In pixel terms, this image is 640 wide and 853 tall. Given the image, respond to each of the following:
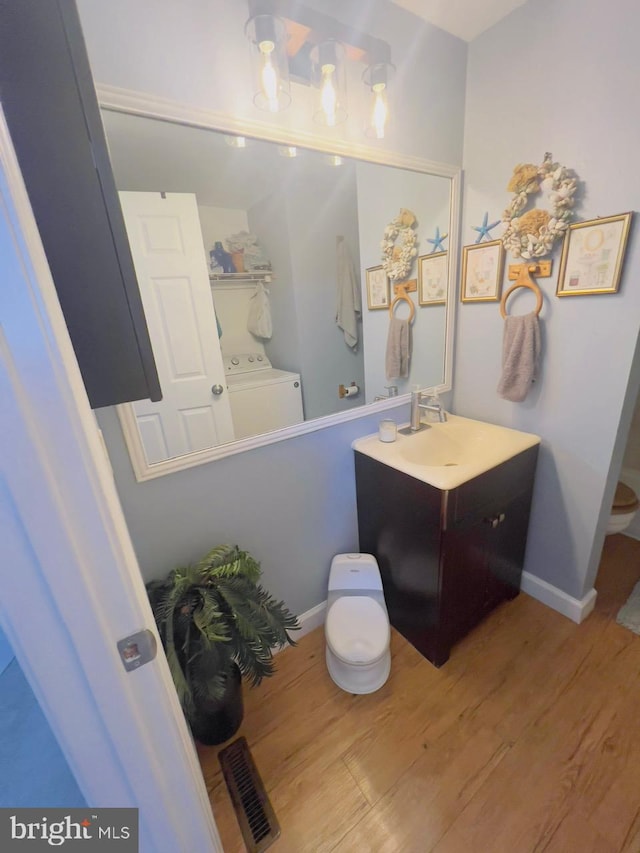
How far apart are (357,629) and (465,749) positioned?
47cm

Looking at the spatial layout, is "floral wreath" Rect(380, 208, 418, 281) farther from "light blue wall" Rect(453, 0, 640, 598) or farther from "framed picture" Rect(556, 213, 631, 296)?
"framed picture" Rect(556, 213, 631, 296)

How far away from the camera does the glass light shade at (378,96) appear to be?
3.60 ft

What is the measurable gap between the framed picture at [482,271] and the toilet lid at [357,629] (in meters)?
1.39

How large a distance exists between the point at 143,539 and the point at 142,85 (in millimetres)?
1239

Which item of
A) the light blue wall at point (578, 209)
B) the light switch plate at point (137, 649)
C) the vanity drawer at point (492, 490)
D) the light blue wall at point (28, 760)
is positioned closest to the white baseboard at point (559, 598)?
the light blue wall at point (578, 209)

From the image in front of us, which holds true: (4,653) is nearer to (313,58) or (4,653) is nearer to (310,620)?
(310,620)

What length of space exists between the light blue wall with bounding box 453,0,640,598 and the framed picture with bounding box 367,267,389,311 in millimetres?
383

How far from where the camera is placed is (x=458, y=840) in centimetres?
92

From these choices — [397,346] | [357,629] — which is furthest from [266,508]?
[397,346]

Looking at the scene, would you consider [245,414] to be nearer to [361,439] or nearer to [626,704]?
[361,439]

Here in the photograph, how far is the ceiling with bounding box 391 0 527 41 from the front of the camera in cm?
113

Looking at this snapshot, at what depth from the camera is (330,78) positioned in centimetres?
101

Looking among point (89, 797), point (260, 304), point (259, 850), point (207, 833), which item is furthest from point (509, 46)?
point (259, 850)

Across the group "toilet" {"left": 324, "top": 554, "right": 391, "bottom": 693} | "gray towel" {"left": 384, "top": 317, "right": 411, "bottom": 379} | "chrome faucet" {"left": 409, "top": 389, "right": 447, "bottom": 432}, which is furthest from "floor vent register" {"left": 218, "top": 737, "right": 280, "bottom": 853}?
"gray towel" {"left": 384, "top": 317, "right": 411, "bottom": 379}
